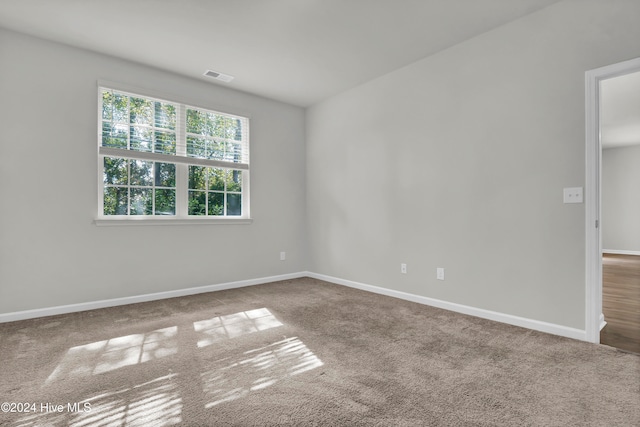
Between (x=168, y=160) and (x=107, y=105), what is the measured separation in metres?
0.81

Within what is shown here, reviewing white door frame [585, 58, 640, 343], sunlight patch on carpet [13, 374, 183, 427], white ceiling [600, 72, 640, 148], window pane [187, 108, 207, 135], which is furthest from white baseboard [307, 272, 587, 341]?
window pane [187, 108, 207, 135]

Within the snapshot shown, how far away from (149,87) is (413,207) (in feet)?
11.0

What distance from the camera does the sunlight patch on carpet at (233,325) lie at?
2635 millimetres

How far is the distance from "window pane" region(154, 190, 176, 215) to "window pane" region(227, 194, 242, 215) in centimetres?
73

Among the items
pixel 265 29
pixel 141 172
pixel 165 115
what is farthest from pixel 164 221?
pixel 265 29

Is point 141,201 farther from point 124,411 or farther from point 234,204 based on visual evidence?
point 124,411

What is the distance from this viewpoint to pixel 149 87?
3762mm

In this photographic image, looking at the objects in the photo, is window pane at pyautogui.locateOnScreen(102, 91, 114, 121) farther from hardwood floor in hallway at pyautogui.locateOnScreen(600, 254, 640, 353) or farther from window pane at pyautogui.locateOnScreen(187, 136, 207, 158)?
hardwood floor in hallway at pyautogui.locateOnScreen(600, 254, 640, 353)

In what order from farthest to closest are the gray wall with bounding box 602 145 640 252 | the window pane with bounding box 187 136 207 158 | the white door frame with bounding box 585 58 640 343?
the gray wall with bounding box 602 145 640 252 < the window pane with bounding box 187 136 207 158 < the white door frame with bounding box 585 58 640 343

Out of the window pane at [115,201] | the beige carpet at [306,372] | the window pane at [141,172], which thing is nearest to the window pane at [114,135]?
the window pane at [141,172]

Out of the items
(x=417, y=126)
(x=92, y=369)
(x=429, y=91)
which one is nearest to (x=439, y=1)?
(x=429, y=91)

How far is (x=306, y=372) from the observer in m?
1.99

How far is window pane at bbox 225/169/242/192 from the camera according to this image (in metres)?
4.46

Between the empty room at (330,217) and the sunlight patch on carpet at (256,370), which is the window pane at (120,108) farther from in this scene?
the sunlight patch on carpet at (256,370)
